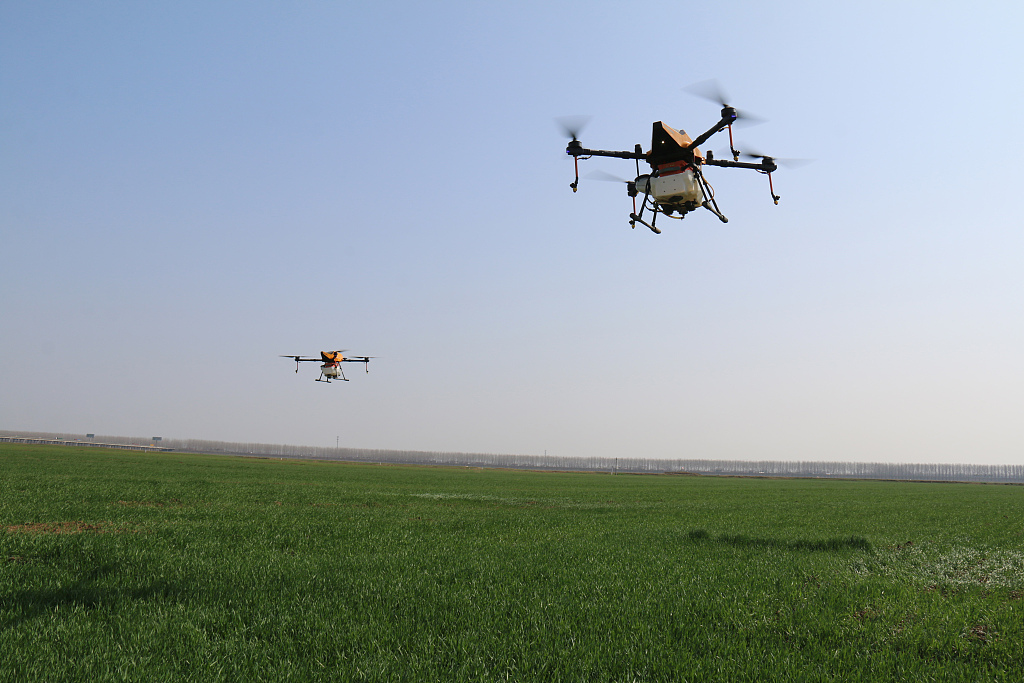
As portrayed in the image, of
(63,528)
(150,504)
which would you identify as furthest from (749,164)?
(150,504)

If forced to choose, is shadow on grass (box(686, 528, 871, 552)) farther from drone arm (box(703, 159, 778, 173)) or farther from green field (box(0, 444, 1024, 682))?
drone arm (box(703, 159, 778, 173))

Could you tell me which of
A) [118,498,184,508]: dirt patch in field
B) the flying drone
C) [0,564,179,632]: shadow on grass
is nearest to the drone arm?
the flying drone

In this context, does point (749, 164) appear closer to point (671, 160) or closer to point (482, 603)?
point (671, 160)

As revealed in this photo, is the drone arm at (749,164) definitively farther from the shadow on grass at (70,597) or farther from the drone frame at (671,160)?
the shadow on grass at (70,597)

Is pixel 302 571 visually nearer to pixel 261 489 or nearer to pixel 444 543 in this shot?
pixel 444 543

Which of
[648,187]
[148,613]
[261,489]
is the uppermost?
[648,187]

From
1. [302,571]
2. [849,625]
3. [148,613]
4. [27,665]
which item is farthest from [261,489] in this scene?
[849,625]
